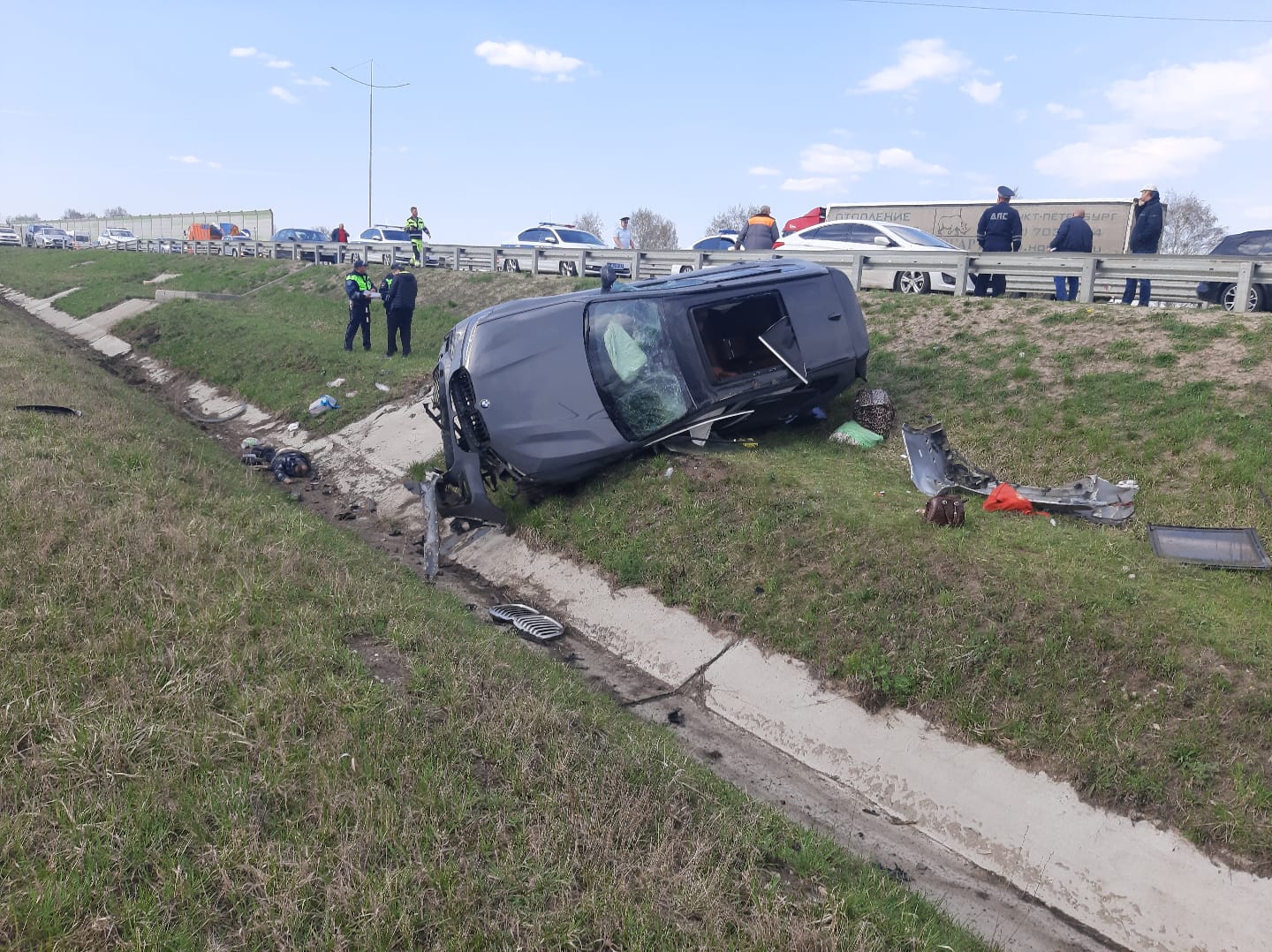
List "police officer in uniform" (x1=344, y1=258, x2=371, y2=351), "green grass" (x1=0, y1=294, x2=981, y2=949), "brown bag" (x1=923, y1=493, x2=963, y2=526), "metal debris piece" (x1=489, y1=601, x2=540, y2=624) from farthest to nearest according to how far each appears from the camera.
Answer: "police officer in uniform" (x1=344, y1=258, x2=371, y2=351) < "metal debris piece" (x1=489, y1=601, x2=540, y2=624) < "brown bag" (x1=923, y1=493, x2=963, y2=526) < "green grass" (x1=0, y1=294, x2=981, y2=949)

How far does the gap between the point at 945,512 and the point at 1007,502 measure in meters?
0.82

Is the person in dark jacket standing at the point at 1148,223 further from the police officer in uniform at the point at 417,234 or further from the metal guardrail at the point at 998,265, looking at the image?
the police officer in uniform at the point at 417,234

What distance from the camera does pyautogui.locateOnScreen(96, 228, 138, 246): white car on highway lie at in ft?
161

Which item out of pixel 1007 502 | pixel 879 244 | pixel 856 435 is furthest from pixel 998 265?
pixel 1007 502

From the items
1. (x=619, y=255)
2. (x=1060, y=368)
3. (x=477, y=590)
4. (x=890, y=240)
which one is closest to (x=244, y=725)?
(x=477, y=590)

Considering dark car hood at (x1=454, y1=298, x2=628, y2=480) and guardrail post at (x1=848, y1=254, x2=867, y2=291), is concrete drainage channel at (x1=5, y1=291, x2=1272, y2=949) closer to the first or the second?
dark car hood at (x1=454, y1=298, x2=628, y2=480)

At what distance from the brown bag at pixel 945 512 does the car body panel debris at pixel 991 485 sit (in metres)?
0.83

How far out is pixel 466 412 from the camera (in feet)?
27.2

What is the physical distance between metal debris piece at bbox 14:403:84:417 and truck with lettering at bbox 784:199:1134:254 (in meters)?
17.0

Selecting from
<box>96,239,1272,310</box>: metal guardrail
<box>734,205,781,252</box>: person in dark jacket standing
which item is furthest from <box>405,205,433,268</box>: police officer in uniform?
<box>734,205,781,252</box>: person in dark jacket standing

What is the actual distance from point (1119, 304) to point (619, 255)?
10.7 metres

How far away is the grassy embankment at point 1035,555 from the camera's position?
5008 millimetres

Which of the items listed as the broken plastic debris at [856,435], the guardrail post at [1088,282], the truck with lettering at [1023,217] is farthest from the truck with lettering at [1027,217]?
the broken plastic debris at [856,435]

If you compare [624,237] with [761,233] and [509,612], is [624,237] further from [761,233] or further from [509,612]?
[509,612]
